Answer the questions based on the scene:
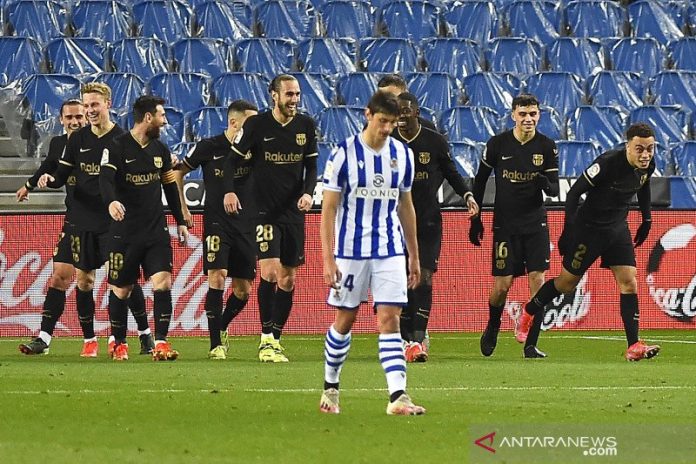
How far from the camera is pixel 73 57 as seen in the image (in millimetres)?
20422

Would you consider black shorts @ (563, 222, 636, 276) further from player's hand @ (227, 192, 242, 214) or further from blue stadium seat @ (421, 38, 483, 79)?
blue stadium seat @ (421, 38, 483, 79)

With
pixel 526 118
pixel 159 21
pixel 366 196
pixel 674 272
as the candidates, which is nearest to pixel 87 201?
pixel 526 118

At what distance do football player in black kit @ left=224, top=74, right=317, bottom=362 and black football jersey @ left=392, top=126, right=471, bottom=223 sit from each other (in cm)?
88

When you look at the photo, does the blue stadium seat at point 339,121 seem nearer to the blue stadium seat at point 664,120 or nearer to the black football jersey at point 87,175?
the blue stadium seat at point 664,120

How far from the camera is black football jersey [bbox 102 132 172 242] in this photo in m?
12.4

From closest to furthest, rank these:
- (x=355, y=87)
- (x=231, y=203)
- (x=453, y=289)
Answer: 1. (x=231, y=203)
2. (x=453, y=289)
3. (x=355, y=87)

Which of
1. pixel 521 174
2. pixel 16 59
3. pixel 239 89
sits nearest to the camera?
pixel 521 174

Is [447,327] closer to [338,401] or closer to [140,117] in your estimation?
[140,117]

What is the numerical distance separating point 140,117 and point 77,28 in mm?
9310

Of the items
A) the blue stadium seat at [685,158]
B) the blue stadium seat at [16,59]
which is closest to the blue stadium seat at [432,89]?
A: the blue stadium seat at [685,158]

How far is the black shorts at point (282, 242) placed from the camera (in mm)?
12414

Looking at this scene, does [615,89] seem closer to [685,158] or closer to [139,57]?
[685,158]

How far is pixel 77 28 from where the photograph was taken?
69.9 feet

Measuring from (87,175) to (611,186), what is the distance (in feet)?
15.5
